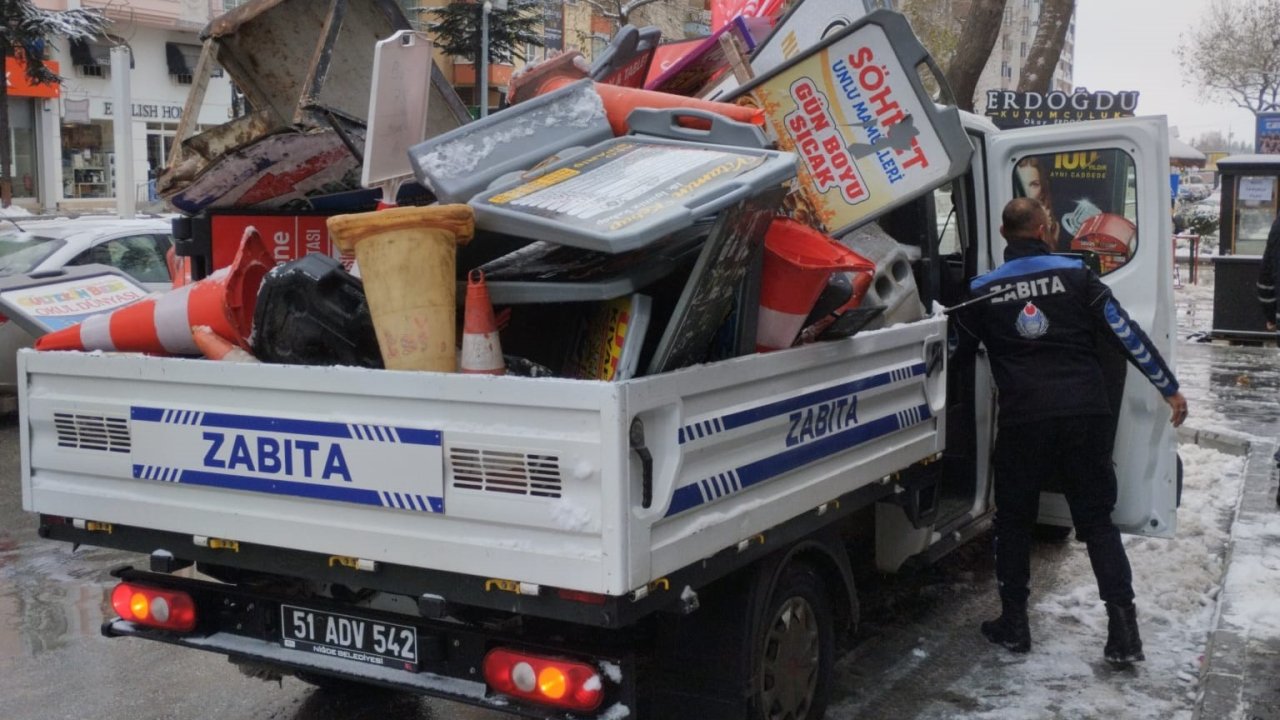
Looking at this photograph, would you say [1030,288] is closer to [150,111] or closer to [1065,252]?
[1065,252]

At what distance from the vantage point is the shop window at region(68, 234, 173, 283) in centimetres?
1064

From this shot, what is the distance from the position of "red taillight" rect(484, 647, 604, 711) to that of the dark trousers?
2.55 m

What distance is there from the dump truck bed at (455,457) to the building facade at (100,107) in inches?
1376

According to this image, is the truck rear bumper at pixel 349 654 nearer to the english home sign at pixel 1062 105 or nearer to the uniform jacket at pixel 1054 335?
the uniform jacket at pixel 1054 335

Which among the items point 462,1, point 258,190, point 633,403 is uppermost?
point 462,1

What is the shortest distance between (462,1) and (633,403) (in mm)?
35683

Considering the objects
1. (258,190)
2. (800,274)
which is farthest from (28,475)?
(800,274)

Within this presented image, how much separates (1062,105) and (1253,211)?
345 inches

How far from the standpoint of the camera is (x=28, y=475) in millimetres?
4129

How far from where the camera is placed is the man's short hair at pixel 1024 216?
5.25 metres

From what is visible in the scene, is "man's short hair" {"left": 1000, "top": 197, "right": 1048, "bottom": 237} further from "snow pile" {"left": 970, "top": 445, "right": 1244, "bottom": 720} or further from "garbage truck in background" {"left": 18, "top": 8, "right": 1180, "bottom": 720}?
"snow pile" {"left": 970, "top": 445, "right": 1244, "bottom": 720}

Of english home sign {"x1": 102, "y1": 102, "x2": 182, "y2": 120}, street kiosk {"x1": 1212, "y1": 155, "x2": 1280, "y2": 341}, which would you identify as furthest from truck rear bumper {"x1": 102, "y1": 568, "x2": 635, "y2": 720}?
english home sign {"x1": 102, "y1": 102, "x2": 182, "y2": 120}

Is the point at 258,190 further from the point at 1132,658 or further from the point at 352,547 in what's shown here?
the point at 1132,658

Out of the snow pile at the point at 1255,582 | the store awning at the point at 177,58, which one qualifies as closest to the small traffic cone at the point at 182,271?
the snow pile at the point at 1255,582
